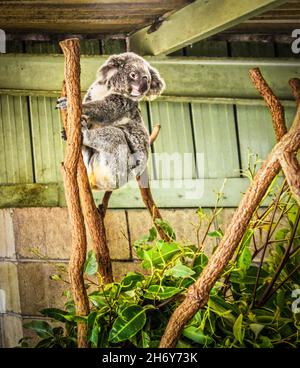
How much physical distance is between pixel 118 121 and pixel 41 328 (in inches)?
16.4

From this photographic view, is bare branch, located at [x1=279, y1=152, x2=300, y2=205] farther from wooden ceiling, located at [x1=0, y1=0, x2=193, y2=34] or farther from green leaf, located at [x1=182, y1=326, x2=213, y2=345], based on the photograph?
wooden ceiling, located at [x1=0, y1=0, x2=193, y2=34]

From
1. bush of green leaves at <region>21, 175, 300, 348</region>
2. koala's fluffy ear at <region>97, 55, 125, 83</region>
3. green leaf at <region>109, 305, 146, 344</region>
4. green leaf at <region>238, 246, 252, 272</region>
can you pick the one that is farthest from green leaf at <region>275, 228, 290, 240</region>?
koala's fluffy ear at <region>97, 55, 125, 83</region>

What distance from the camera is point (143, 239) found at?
1.38m

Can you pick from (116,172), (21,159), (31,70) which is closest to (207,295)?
(116,172)

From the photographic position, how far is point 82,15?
55.5 inches

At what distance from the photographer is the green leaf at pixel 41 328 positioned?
131 cm

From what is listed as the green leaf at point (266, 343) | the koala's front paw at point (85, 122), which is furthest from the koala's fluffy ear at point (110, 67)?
the green leaf at point (266, 343)

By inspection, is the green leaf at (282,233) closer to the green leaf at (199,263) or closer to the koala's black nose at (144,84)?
the green leaf at (199,263)

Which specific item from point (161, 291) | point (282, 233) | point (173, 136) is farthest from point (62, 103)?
point (282, 233)

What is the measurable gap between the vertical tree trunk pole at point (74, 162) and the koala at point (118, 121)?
0.13m

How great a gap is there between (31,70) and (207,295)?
22.2 inches

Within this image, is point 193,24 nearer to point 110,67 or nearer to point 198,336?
point 110,67

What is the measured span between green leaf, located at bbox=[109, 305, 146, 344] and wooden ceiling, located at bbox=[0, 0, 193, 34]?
57cm

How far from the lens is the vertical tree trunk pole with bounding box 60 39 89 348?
122 centimetres
